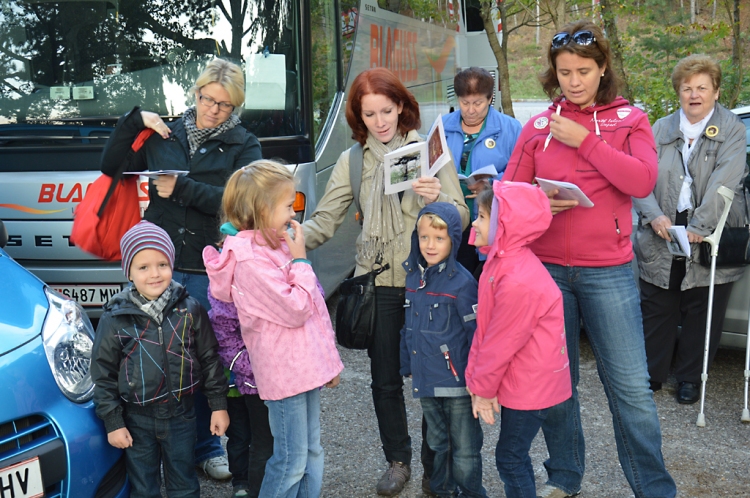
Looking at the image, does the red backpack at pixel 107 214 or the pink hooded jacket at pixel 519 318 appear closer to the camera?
the pink hooded jacket at pixel 519 318

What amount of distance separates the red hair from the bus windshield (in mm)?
1638

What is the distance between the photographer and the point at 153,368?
2957 mm

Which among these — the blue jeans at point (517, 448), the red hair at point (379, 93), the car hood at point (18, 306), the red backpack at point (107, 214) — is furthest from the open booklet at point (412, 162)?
the car hood at point (18, 306)

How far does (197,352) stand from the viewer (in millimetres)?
3068

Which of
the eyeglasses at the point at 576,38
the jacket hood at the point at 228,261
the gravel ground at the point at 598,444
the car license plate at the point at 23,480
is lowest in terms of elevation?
the gravel ground at the point at 598,444

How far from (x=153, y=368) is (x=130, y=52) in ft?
8.85

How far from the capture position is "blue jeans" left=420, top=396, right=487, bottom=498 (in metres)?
3.21

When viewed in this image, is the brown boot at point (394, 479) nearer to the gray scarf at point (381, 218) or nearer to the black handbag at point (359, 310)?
the black handbag at point (359, 310)

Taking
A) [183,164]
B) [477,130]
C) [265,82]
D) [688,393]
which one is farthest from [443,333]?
[265,82]

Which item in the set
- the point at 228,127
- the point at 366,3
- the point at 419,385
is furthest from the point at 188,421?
the point at 366,3

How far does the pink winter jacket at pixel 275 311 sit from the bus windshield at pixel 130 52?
2300 mm

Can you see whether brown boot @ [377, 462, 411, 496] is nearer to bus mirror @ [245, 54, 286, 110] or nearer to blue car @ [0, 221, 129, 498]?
blue car @ [0, 221, 129, 498]

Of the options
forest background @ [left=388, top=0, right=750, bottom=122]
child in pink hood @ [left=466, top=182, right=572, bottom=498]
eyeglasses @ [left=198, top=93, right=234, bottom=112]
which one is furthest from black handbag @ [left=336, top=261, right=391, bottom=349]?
forest background @ [left=388, top=0, right=750, bottom=122]

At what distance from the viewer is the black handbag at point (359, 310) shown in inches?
135
